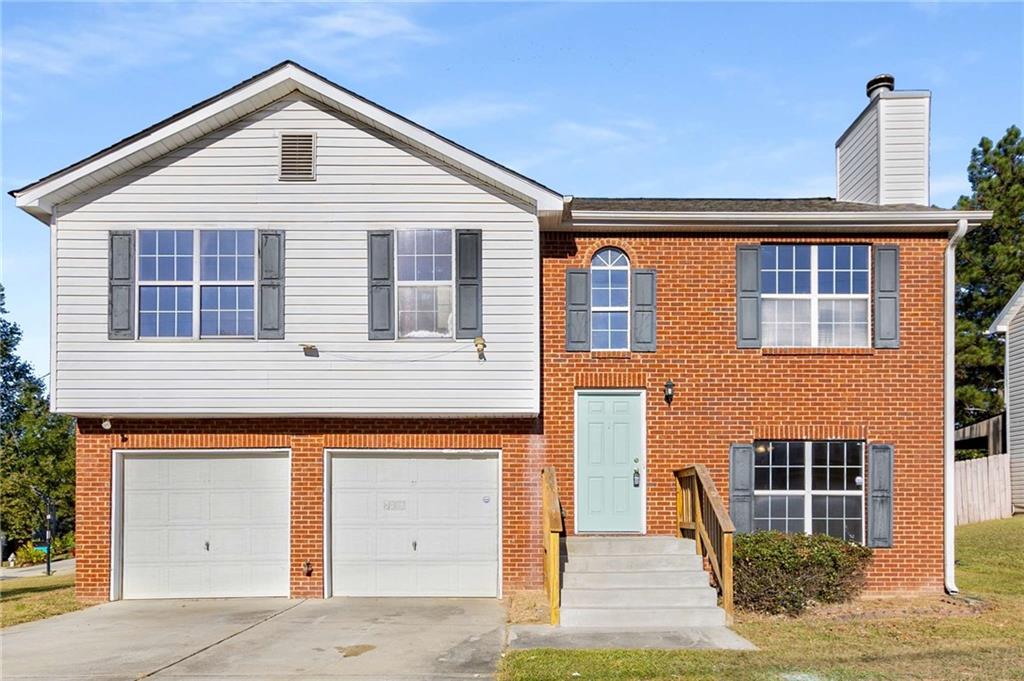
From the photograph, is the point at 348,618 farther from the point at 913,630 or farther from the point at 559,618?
the point at 913,630

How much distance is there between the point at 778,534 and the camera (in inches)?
480

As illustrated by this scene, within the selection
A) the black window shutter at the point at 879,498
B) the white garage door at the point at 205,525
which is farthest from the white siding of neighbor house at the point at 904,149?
the white garage door at the point at 205,525

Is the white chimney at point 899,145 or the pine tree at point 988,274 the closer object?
the white chimney at point 899,145

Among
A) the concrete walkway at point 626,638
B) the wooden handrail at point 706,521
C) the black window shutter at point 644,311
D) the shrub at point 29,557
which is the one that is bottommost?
the shrub at point 29,557

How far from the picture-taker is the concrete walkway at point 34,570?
69.8ft

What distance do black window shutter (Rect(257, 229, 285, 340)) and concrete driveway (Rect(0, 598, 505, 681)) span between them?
370 cm

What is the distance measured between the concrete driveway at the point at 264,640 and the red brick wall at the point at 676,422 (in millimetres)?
1081

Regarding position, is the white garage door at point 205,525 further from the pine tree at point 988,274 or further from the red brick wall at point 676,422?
the pine tree at point 988,274

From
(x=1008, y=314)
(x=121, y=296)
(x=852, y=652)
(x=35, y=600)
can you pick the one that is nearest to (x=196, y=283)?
(x=121, y=296)

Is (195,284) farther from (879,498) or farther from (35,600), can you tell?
(879,498)

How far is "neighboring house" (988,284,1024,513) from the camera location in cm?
2569

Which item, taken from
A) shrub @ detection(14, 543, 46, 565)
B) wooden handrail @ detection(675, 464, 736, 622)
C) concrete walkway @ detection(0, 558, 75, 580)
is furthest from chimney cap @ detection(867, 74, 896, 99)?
shrub @ detection(14, 543, 46, 565)

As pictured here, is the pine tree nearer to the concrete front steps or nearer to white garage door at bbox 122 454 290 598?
the concrete front steps

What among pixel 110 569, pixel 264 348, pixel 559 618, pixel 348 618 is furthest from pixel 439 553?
pixel 110 569
